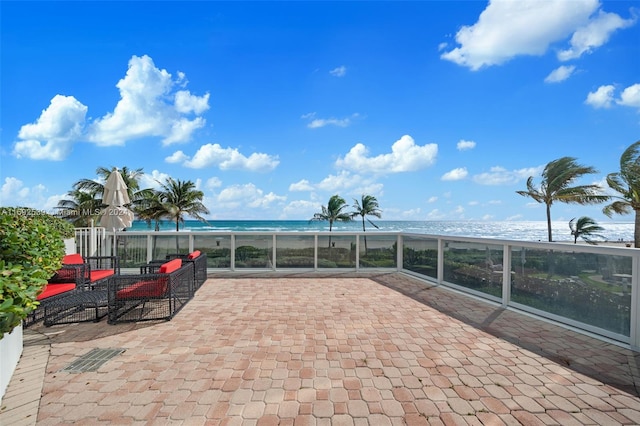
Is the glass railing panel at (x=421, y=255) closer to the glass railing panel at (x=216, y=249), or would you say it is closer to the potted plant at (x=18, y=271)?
the glass railing panel at (x=216, y=249)

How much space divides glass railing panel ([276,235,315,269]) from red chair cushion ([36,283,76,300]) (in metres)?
4.29

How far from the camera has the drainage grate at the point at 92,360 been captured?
2725mm

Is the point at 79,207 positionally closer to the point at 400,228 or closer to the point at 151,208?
the point at 151,208

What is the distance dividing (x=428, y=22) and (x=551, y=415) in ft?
33.2

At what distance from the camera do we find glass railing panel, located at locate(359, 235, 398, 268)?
7.89 meters

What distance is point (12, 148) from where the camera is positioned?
948 cm

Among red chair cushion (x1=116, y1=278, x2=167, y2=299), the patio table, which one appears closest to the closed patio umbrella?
the patio table

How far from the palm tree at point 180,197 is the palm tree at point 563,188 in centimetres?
2191

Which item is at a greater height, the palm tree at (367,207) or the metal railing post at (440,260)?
the palm tree at (367,207)

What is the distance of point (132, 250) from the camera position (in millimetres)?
7602

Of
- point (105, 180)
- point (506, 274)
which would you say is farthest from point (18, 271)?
point (105, 180)

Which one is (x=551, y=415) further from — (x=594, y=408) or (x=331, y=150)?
(x=331, y=150)

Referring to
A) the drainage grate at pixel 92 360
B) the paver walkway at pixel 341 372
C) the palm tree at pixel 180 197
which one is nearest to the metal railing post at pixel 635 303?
the paver walkway at pixel 341 372

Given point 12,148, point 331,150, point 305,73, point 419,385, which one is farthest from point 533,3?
point 12,148
